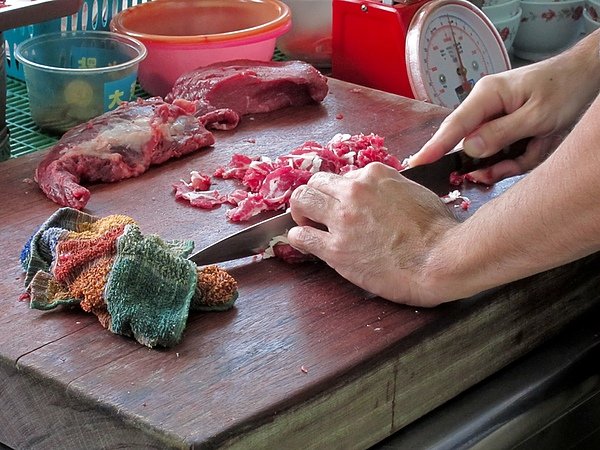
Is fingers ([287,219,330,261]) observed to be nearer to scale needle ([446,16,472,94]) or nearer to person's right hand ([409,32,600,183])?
person's right hand ([409,32,600,183])

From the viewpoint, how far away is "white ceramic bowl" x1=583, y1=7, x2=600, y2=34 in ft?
10.3

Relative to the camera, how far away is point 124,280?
4.97 ft

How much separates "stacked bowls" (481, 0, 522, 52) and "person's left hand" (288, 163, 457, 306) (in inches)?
58.5

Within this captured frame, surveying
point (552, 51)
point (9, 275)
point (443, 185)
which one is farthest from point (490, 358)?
point (552, 51)

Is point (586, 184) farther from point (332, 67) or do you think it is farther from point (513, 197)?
point (332, 67)

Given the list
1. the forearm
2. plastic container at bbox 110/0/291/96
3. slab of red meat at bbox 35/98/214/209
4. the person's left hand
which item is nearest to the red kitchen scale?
plastic container at bbox 110/0/291/96

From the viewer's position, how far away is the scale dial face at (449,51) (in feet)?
8.08

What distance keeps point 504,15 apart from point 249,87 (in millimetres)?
1097

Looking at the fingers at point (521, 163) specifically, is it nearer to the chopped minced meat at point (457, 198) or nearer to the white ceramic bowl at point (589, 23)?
the chopped minced meat at point (457, 198)

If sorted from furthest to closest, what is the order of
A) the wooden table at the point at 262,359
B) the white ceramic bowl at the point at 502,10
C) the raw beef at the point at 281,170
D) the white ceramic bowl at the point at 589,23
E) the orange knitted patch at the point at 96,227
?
the white ceramic bowl at the point at 589,23 < the white ceramic bowl at the point at 502,10 < the raw beef at the point at 281,170 < the orange knitted patch at the point at 96,227 < the wooden table at the point at 262,359

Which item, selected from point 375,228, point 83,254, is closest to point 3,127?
point 83,254

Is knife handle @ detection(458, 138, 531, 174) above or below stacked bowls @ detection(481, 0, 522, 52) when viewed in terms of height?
above

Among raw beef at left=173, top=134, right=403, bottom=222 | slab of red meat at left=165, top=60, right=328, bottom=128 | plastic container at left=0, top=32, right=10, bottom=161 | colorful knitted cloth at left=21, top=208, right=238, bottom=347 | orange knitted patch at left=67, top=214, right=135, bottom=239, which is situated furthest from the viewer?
slab of red meat at left=165, top=60, right=328, bottom=128

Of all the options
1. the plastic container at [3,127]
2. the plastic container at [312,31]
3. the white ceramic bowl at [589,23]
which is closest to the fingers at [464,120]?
the plastic container at [3,127]
